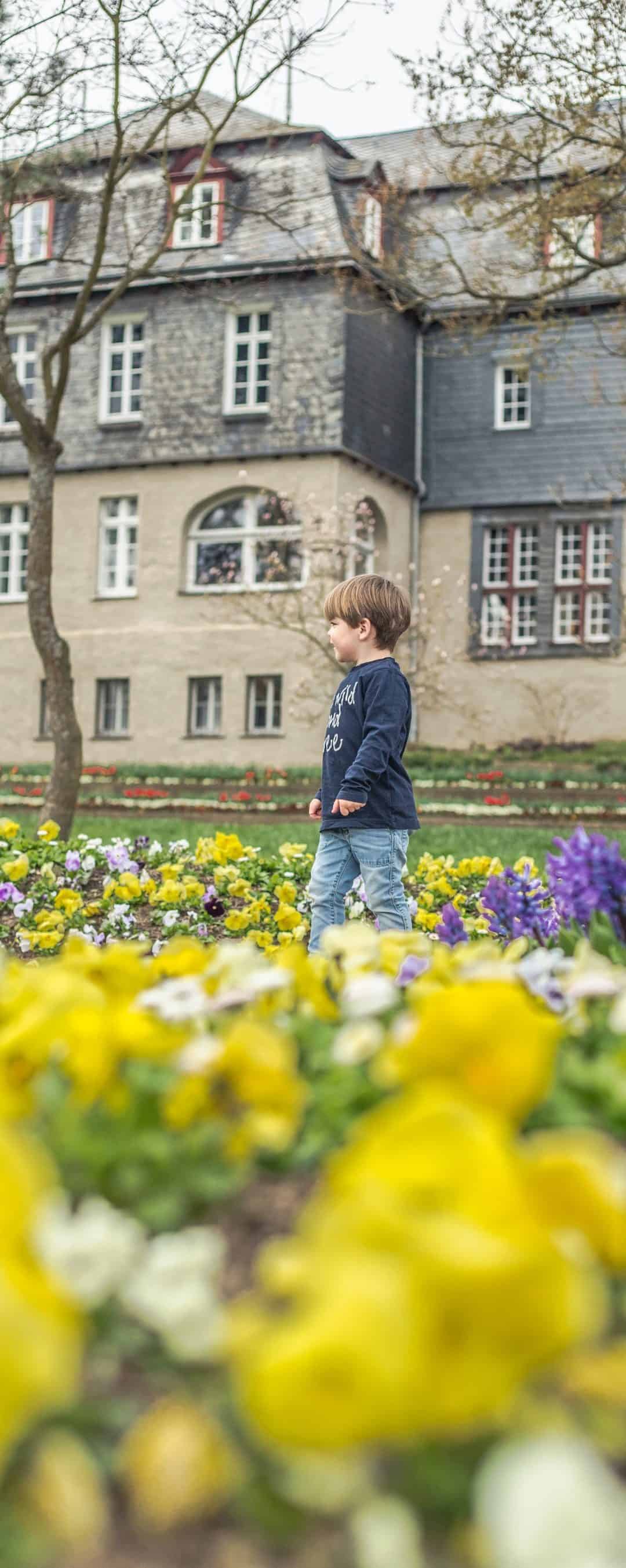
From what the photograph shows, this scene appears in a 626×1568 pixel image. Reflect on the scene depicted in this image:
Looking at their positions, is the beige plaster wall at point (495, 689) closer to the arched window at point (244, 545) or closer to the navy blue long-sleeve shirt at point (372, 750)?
the arched window at point (244, 545)

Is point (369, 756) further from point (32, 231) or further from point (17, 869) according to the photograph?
point (32, 231)

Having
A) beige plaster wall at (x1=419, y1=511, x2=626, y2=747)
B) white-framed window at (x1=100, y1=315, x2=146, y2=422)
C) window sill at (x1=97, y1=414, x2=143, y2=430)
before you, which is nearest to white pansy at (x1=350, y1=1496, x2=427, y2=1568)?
beige plaster wall at (x1=419, y1=511, x2=626, y2=747)

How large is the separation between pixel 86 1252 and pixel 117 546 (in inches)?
1189

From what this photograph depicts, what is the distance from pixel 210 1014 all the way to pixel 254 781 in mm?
21726

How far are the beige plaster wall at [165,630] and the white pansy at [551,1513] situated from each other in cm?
2657

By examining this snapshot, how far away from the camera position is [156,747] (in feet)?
96.7

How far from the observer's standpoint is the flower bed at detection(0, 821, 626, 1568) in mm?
941

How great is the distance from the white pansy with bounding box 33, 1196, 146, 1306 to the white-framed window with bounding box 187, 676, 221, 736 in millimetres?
28251

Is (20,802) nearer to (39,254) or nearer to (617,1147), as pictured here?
(39,254)

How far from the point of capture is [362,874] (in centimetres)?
602

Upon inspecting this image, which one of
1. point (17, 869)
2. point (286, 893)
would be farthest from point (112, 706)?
point (286, 893)

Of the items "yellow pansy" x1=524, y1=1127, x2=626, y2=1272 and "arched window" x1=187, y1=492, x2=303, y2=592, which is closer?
"yellow pansy" x1=524, y1=1127, x2=626, y2=1272

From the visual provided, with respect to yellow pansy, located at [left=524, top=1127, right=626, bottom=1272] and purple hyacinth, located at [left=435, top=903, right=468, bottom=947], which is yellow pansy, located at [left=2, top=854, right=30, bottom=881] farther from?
yellow pansy, located at [left=524, top=1127, right=626, bottom=1272]

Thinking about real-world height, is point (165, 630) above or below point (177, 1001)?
above
